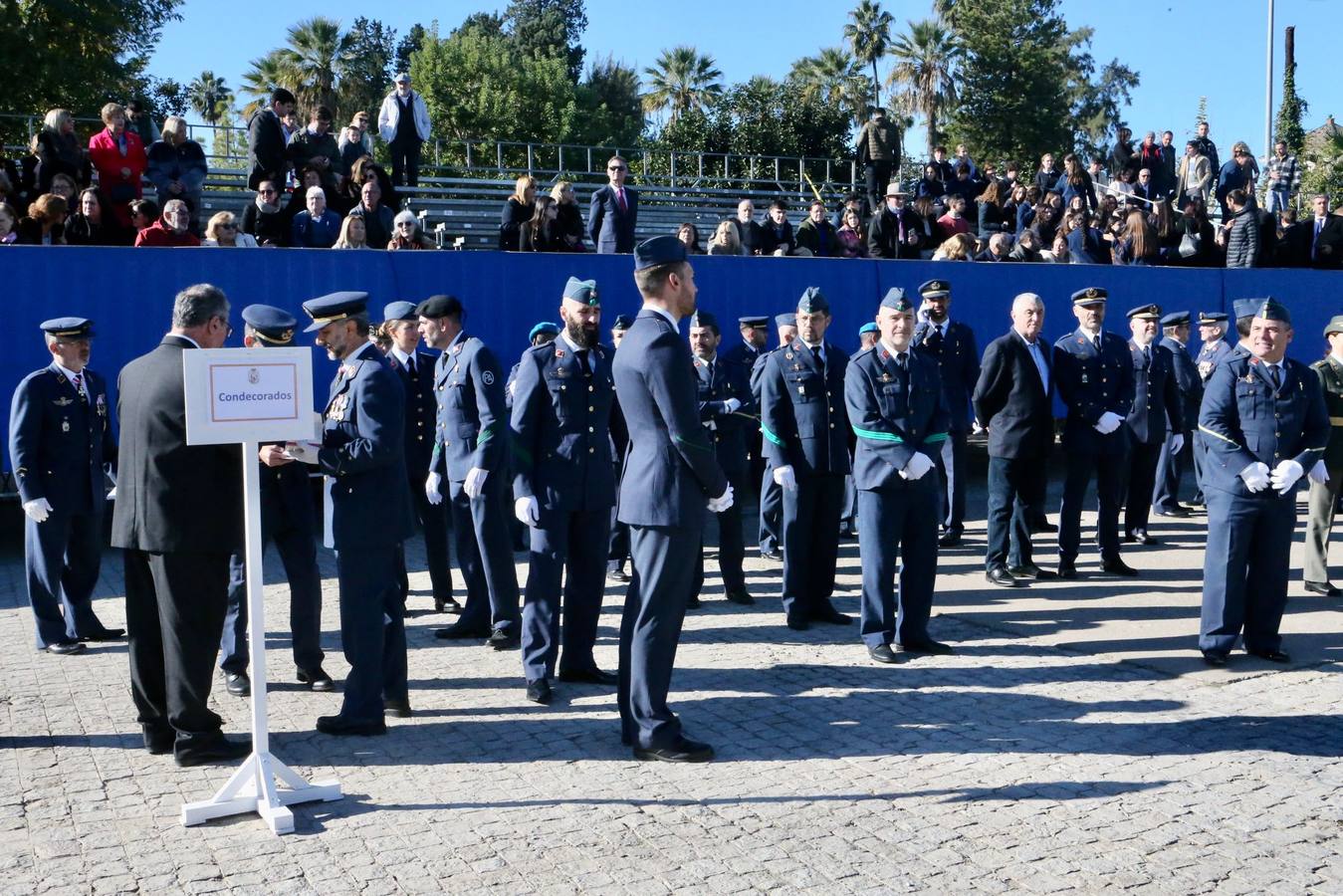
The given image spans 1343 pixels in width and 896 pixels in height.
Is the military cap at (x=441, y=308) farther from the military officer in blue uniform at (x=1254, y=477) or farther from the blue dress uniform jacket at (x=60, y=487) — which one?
the military officer in blue uniform at (x=1254, y=477)

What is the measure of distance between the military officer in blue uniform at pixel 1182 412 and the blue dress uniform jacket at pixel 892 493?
4.86m

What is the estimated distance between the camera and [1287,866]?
4418 millimetres

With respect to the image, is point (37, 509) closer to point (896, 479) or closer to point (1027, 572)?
point (896, 479)

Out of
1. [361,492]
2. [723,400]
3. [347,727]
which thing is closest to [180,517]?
[361,492]

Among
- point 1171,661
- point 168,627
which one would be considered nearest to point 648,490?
point 168,627

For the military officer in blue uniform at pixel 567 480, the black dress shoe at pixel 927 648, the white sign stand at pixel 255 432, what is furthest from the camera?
the black dress shoe at pixel 927 648

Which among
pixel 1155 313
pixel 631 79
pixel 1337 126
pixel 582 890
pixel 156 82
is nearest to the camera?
pixel 582 890

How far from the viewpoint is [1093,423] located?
9.60 metres

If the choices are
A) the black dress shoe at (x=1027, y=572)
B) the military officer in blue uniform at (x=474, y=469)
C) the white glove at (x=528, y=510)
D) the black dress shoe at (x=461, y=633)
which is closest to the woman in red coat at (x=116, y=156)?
the military officer in blue uniform at (x=474, y=469)

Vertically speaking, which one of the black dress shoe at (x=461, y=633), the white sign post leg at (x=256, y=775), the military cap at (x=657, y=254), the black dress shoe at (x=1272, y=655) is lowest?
the black dress shoe at (x=461, y=633)

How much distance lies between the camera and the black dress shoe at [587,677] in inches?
268

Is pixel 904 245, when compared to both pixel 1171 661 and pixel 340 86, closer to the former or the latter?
pixel 1171 661

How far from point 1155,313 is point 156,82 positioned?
136 feet

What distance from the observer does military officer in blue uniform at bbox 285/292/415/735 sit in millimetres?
5723
